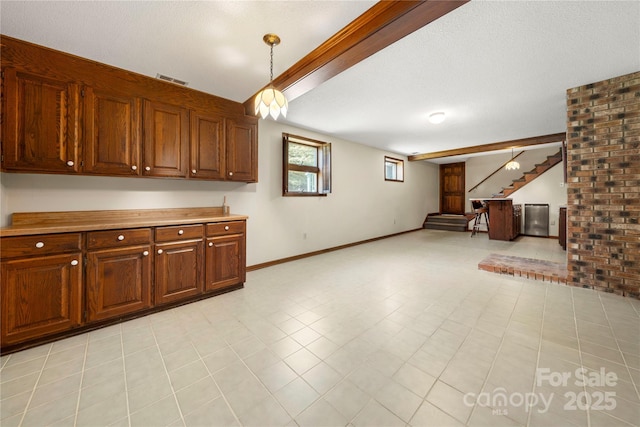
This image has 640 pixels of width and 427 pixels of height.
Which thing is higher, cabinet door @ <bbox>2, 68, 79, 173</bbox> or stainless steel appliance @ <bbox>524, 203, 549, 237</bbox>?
cabinet door @ <bbox>2, 68, 79, 173</bbox>

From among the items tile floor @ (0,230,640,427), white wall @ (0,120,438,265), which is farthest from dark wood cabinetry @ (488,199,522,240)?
tile floor @ (0,230,640,427)

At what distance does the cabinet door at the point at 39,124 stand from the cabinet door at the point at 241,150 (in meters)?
1.46

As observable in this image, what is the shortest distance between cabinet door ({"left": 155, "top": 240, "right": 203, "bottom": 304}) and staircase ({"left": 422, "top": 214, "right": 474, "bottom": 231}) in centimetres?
794

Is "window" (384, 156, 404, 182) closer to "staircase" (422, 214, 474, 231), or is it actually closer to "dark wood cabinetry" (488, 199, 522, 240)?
"staircase" (422, 214, 474, 231)

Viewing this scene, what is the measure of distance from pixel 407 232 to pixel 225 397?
24.0 feet

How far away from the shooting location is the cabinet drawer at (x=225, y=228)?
285 centimetres

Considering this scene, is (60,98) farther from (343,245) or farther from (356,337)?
(343,245)

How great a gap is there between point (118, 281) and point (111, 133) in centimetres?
148

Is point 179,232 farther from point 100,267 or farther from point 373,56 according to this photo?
point 373,56

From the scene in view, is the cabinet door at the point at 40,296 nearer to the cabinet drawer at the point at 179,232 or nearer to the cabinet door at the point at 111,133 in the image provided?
the cabinet drawer at the point at 179,232

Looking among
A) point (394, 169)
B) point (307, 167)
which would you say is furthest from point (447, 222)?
point (307, 167)

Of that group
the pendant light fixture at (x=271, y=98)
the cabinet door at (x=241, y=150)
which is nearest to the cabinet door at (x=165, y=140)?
the cabinet door at (x=241, y=150)

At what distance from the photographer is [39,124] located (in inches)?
81.6

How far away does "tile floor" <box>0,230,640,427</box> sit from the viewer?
4.29ft
